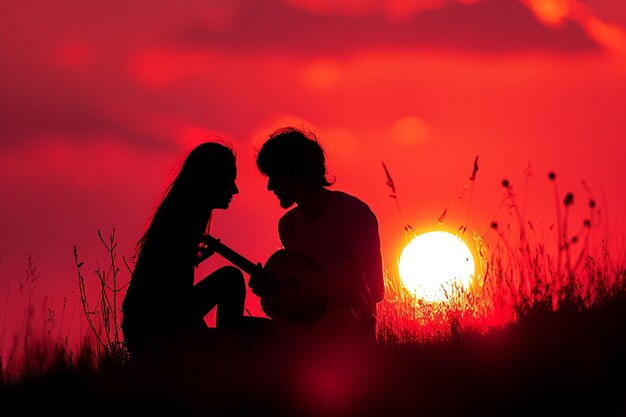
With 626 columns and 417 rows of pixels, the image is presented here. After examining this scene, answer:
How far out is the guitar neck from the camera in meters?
6.25

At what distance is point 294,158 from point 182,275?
1266mm

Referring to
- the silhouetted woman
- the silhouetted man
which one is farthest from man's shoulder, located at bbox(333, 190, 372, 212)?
the silhouetted woman

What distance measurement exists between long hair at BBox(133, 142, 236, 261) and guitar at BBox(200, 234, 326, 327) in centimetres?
26

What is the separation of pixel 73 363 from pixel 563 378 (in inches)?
113

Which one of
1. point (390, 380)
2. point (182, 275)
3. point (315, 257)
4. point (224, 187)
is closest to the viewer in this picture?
point (390, 380)

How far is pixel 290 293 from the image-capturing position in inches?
248

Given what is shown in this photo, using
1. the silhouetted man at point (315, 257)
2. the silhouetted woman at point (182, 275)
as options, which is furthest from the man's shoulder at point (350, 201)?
the silhouetted woman at point (182, 275)

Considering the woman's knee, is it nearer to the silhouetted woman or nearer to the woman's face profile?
the silhouetted woman

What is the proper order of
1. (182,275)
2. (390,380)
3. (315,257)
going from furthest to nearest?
(315,257), (182,275), (390,380)

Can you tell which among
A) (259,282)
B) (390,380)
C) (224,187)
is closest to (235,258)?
(259,282)

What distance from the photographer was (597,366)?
4797 millimetres

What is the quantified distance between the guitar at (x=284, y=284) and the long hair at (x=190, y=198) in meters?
0.26

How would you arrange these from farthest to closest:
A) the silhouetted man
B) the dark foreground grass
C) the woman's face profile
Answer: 1. the silhouetted man
2. the woman's face profile
3. the dark foreground grass

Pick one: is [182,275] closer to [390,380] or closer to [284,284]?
[284,284]
